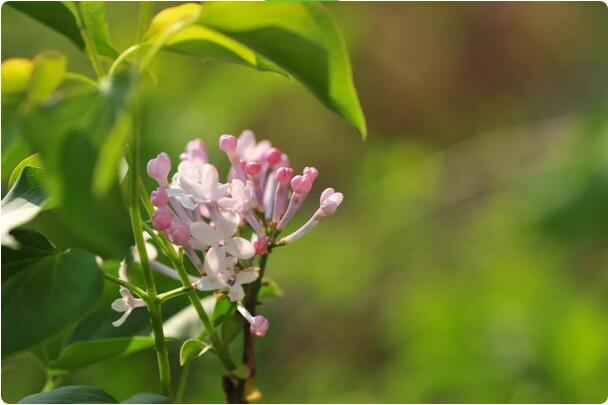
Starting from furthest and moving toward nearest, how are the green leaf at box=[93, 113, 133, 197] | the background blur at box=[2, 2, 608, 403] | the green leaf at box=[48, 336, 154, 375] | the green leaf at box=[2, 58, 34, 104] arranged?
the background blur at box=[2, 2, 608, 403] < the green leaf at box=[48, 336, 154, 375] < the green leaf at box=[2, 58, 34, 104] < the green leaf at box=[93, 113, 133, 197]

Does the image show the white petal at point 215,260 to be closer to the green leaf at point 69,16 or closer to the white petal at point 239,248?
the white petal at point 239,248

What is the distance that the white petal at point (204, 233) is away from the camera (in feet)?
1.65

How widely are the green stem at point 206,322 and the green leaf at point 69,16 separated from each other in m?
0.12

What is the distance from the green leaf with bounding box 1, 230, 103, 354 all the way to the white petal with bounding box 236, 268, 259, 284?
101 mm

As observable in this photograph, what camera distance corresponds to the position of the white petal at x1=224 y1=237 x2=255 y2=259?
0.51m

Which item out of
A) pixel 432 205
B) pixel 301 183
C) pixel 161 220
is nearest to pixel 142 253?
pixel 161 220

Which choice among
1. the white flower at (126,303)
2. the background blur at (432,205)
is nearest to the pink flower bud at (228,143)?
the white flower at (126,303)

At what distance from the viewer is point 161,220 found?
50 centimetres

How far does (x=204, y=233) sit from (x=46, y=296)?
99 millimetres

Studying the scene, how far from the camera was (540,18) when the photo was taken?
3.37m

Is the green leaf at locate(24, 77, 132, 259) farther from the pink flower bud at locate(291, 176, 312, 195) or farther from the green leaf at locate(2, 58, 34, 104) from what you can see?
the pink flower bud at locate(291, 176, 312, 195)

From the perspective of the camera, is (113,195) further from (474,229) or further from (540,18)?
(540,18)

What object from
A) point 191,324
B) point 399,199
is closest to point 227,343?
point 191,324

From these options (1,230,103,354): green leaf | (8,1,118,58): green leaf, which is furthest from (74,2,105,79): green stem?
(1,230,103,354): green leaf
